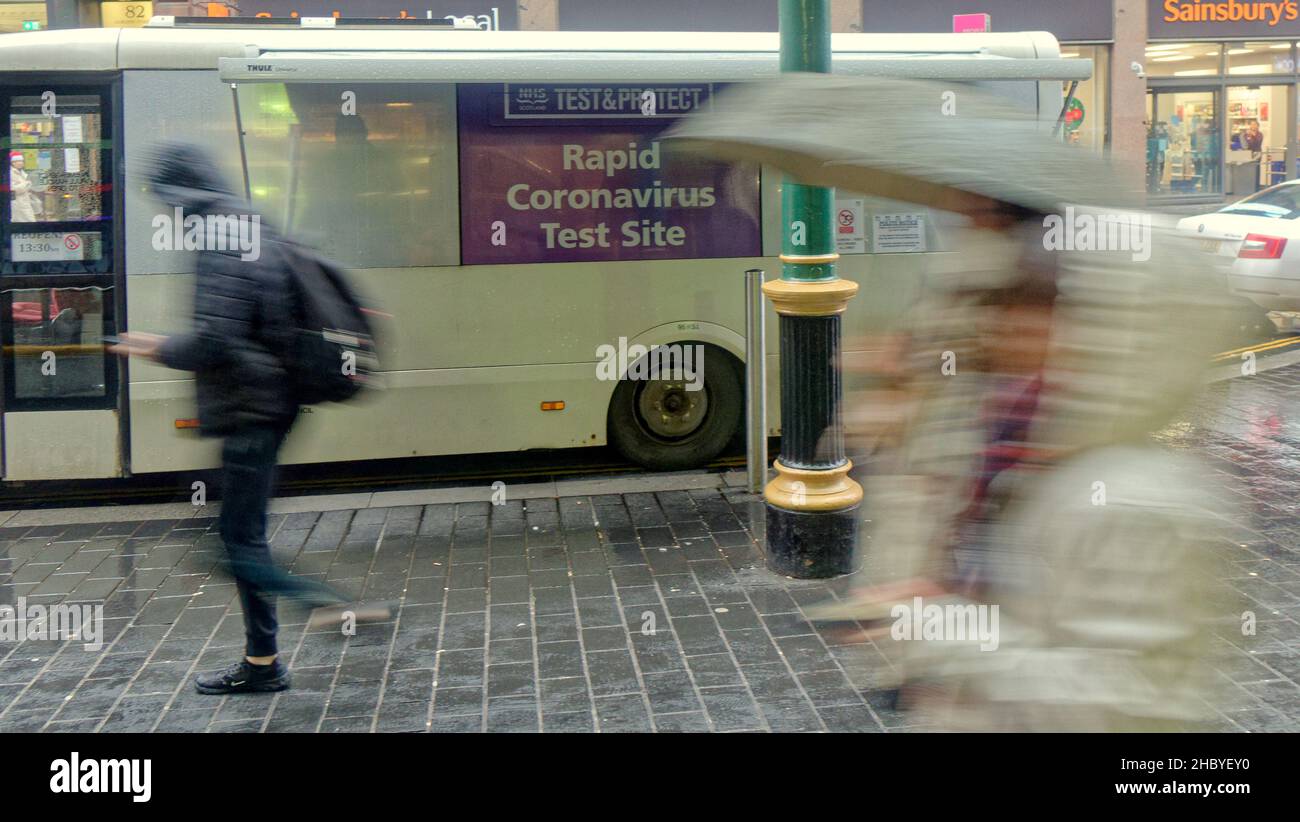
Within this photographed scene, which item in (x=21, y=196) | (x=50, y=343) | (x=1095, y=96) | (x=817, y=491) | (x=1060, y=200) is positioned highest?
(x=1095, y=96)

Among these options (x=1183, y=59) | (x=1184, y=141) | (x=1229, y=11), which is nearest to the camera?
(x=1229, y=11)

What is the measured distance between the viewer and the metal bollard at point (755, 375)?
23.9 ft

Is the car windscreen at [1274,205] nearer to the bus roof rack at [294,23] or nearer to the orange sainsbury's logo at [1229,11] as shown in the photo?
the orange sainsbury's logo at [1229,11]

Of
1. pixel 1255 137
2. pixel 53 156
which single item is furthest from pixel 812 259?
pixel 1255 137

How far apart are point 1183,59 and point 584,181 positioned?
16820mm

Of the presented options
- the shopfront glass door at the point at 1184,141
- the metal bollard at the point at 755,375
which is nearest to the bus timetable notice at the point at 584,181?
the metal bollard at the point at 755,375

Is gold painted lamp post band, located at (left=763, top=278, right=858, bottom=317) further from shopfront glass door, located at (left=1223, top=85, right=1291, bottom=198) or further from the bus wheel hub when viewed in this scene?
shopfront glass door, located at (left=1223, top=85, right=1291, bottom=198)

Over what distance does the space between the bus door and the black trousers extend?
337 cm

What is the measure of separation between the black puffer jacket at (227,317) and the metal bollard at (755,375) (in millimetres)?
3271

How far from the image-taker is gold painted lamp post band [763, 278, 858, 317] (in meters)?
5.98

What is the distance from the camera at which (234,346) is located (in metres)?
4.51

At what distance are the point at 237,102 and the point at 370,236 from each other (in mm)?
1087

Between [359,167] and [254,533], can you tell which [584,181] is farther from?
[254,533]
